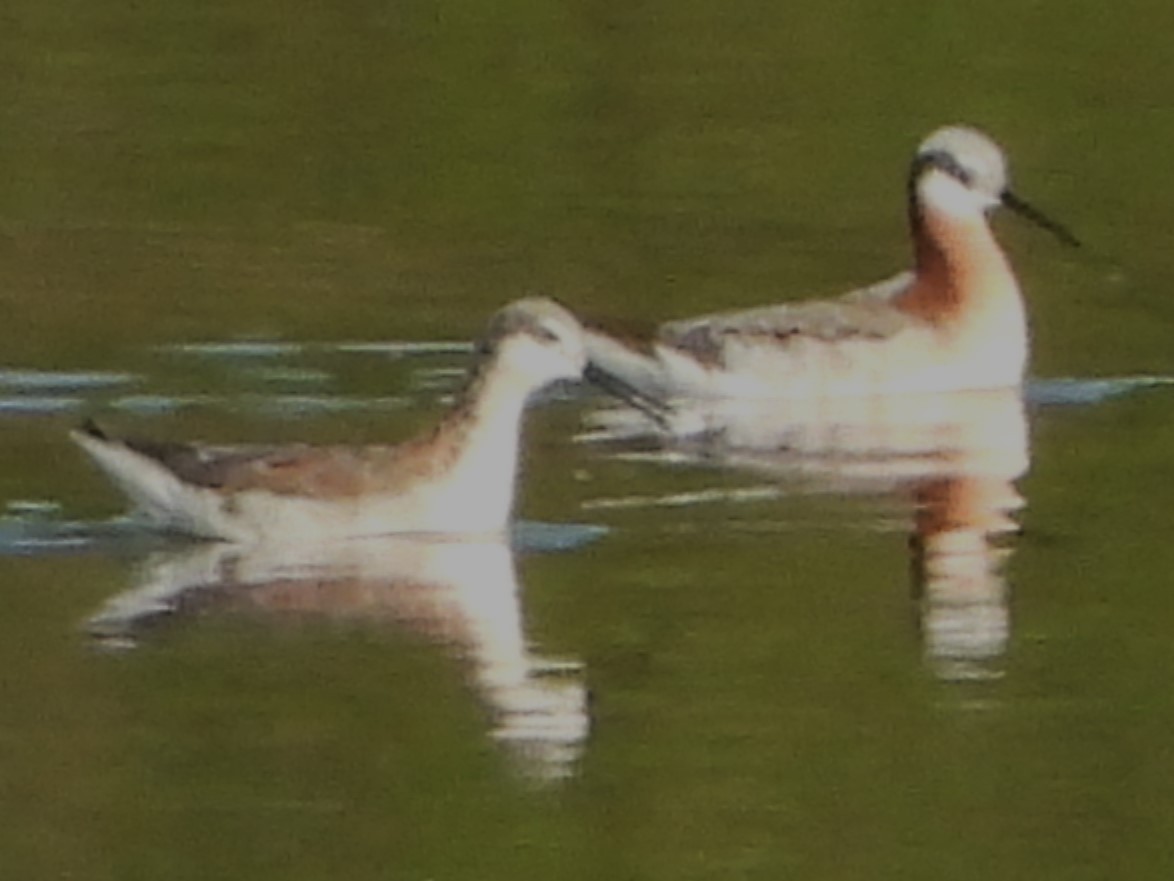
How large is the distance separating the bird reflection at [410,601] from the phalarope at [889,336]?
2.75 m

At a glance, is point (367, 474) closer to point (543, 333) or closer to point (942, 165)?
point (543, 333)

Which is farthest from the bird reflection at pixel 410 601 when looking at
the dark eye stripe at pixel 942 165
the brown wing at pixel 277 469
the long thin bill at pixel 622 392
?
the dark eye stripe at pixel 942 165

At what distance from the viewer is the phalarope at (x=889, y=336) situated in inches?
720

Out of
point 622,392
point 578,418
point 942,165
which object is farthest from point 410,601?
point 942,165

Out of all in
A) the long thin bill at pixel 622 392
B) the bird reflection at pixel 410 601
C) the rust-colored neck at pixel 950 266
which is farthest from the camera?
the rust-colored neck at pixel 950 266

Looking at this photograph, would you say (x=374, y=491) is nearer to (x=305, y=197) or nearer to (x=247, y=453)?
(x=247, y=453)

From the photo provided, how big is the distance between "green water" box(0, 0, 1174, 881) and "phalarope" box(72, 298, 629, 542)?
265mm

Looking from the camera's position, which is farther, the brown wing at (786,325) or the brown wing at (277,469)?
the brown wing at (786,325)

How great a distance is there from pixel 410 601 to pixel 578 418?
334cm

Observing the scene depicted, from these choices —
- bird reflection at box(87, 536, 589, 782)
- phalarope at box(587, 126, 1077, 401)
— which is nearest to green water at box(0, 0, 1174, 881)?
bird reflection at box(87, 536, 589, 782)

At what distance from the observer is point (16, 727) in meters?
12.9

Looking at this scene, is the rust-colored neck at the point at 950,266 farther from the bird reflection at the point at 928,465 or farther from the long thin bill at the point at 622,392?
the long thin bill at the point at 622,392

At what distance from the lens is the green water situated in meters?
12.2

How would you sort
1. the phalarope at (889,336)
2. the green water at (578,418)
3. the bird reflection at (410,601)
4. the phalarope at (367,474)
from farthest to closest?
1. the phalarope at (889,336)
2. the phalarope at (367,474)
3. the bird reflection at (410,601)
4. the green water at (578,418)
